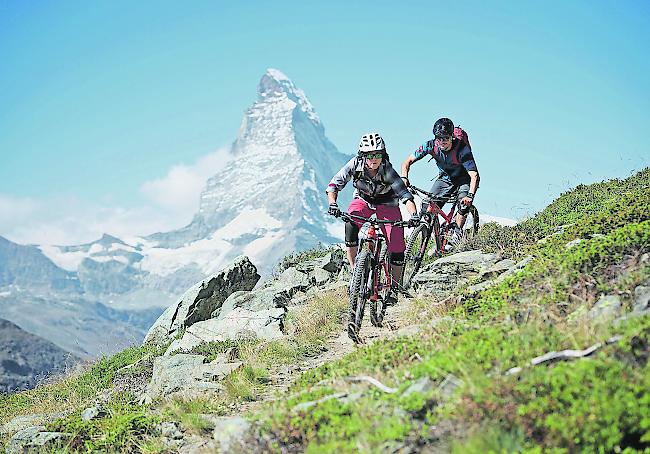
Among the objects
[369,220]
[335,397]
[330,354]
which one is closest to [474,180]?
[369,220]

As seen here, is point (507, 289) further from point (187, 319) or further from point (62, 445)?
point (187, 319)

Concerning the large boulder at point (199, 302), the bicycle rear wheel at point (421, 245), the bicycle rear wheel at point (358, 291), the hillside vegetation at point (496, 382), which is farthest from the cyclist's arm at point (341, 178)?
the large boulder at point (199, 302)

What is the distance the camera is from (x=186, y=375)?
36.1 ft

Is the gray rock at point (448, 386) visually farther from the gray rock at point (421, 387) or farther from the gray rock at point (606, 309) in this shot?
the gray rock at point (606, 309)

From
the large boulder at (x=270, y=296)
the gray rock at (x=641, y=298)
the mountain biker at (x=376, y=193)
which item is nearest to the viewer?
the gray rock at (x=641, y=298)

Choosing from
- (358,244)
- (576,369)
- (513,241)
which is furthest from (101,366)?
(576,369)

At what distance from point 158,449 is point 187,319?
10.2m

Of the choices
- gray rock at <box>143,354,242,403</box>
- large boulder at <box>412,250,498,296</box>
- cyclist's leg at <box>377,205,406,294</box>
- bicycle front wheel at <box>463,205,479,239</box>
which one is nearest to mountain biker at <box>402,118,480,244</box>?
large boulder at <box>412,250,498,296</box>

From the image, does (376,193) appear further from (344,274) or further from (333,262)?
(333,262)

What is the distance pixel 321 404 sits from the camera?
582 cm

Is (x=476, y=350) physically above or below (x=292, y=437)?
above

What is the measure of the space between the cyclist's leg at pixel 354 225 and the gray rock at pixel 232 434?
14.9ft

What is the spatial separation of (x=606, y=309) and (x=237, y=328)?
8.90 m

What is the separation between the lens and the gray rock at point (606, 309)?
6.26 m
